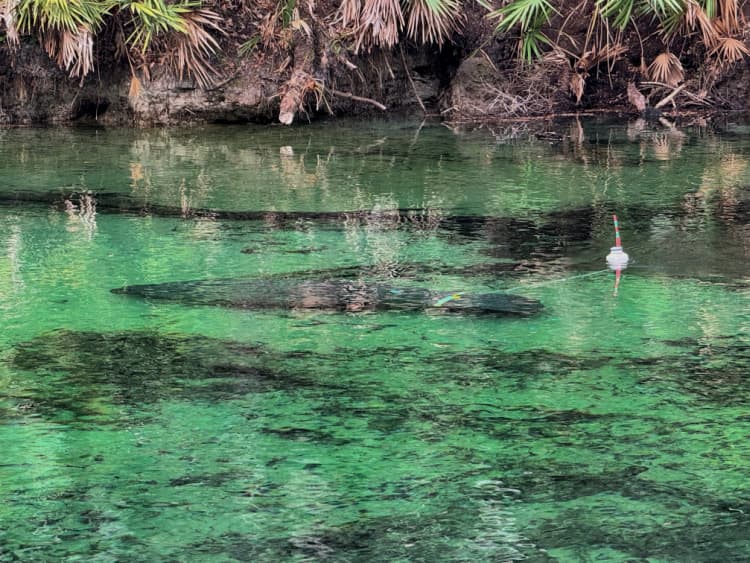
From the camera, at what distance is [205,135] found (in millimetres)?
13594

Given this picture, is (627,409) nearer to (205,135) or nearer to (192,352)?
(192,352)

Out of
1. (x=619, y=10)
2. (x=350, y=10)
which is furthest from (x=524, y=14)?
(x=350, y=10)

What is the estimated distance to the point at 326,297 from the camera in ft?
19.2

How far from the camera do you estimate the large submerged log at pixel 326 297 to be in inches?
221

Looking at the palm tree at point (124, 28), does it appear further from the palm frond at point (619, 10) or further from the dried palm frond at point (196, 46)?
the palm frond at point (619, 10)

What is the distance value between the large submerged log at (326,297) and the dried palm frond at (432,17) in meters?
8.04

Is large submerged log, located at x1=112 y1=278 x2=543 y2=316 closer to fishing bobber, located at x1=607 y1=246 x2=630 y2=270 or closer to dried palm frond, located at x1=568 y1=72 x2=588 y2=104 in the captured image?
fishing bobber, located at x1=607 y1=246 x2=630 y2=270

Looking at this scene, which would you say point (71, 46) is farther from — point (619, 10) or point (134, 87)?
point (619, 10)

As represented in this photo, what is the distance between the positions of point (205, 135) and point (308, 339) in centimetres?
894

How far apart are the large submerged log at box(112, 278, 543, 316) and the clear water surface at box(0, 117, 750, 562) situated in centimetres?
5

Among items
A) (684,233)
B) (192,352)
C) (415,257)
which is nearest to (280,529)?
(192,352)

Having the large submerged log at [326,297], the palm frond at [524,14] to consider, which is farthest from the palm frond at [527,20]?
the large submerged log at [326,297]

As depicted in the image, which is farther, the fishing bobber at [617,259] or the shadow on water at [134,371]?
the fishing bobber at [617,259]

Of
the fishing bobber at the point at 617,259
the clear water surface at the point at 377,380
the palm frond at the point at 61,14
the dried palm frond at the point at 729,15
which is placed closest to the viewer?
the clear water surface at the point at 377,380
